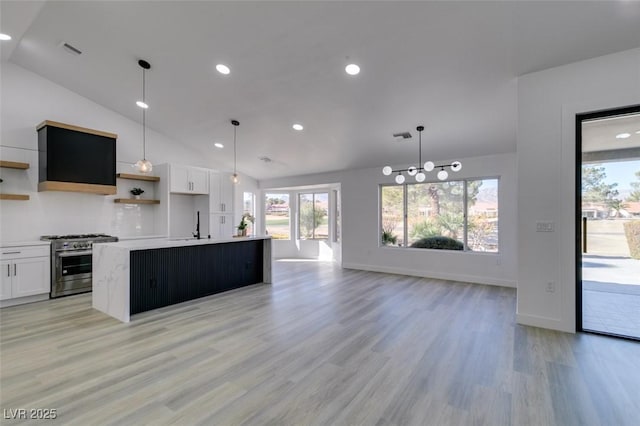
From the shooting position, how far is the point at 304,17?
9.77ft

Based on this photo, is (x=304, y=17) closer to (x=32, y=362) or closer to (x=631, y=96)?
(x=631, y=96)

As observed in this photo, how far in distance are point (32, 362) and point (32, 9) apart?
380cm

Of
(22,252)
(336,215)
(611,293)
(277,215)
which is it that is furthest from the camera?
(277,215)

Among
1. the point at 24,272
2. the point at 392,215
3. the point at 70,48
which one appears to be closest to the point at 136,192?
the point at 24,272

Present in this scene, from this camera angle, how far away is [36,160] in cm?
495

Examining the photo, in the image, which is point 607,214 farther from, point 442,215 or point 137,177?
point 137,177

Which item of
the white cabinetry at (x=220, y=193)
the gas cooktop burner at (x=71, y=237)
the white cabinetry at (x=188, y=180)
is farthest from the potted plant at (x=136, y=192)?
the white cabinetry at (x=220, y=193)

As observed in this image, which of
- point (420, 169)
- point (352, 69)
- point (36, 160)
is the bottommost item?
point (420, 169)

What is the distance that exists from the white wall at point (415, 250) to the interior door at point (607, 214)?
2.01 metres

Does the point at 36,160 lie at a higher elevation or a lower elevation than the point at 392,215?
higher

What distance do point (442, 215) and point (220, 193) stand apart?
17.2 feet

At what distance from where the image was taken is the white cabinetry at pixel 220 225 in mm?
6922

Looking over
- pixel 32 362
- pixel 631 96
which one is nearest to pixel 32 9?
pixel 32 362

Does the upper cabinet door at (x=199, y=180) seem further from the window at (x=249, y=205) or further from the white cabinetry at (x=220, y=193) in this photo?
the window at (x=249, y=205)
